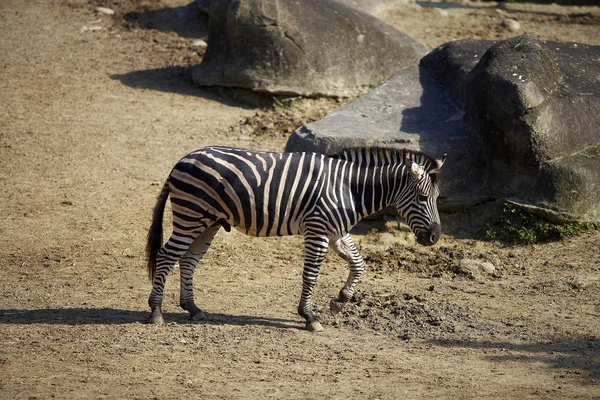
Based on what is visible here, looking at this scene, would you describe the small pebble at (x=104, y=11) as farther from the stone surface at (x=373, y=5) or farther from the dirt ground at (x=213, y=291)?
the stone surface at (x=373, y=5)

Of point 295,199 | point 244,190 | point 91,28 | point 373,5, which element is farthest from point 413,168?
point 91,28

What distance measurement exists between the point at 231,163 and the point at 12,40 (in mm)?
10246

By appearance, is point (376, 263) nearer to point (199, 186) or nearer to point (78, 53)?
point (199, 186)

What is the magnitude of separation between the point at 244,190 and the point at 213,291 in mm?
1673

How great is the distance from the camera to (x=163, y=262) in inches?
287

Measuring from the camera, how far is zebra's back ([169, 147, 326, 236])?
709 centimetres

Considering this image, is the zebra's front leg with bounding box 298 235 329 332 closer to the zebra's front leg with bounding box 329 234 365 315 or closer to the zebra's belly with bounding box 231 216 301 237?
the zebra's belly with bounding box 231 216 301 237

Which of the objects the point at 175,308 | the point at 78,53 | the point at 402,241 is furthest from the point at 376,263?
the point at 78,53

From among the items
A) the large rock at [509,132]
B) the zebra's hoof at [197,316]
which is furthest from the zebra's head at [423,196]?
the large rock at [509,132]

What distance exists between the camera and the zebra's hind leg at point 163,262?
7.20 m

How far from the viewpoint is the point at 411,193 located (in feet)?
24.0

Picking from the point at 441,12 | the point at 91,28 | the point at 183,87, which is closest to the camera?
the point at 183,87

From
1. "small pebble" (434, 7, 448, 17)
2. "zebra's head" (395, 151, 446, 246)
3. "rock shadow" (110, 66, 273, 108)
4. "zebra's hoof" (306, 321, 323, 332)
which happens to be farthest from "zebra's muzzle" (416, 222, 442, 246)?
"small pebble" (434, 7, 448, 17)

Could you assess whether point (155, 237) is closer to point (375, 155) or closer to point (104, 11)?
point (375, 155)
